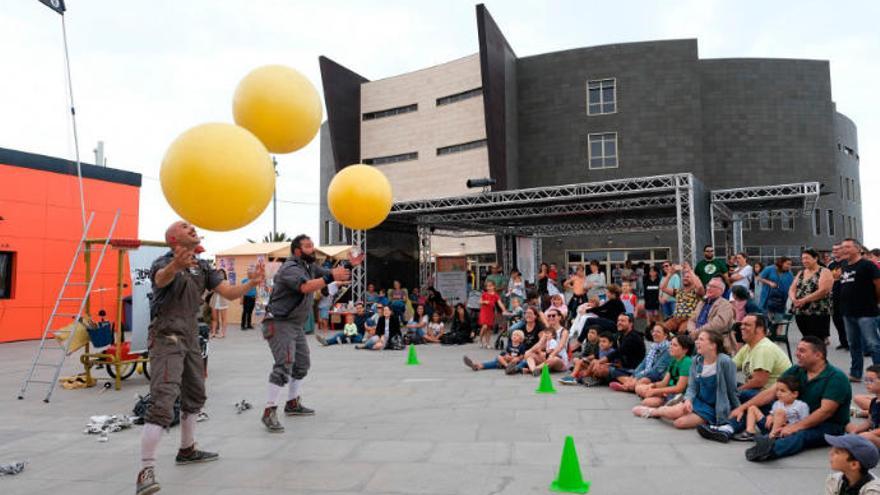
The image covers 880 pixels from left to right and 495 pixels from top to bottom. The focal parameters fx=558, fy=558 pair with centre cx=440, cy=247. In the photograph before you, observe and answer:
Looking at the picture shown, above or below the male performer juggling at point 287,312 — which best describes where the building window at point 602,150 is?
above

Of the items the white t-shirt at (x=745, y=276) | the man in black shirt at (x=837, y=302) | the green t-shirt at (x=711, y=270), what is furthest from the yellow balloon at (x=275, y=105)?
the white t-shirt at (x=745, y=276)

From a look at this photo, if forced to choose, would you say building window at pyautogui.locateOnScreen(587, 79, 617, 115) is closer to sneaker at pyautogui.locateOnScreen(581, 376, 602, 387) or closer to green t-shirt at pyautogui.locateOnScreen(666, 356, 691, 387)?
sneaker at pyautogui.locateOnScreen(581, 376, 602, 387)

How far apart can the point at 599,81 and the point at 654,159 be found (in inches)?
197

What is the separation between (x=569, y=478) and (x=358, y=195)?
393cm

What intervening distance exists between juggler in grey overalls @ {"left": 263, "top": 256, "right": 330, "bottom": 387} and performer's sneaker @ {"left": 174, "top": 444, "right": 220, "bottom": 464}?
112cm

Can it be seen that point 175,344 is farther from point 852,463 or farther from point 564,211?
point 564,211

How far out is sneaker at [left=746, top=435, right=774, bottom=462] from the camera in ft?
14.2

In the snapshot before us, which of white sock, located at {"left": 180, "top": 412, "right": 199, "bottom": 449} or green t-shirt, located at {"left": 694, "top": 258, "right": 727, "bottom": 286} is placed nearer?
white sock, located at {"left": 180, "top": 412, "right": 199, "bottom": 449}

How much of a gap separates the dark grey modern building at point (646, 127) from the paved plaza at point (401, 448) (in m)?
21.4

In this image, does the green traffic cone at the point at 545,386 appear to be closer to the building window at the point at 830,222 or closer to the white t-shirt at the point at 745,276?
the white t-shirt at the point at 745,276

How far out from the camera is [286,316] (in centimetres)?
578

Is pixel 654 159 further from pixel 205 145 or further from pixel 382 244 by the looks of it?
pixel 205 145

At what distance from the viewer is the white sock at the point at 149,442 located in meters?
3.97

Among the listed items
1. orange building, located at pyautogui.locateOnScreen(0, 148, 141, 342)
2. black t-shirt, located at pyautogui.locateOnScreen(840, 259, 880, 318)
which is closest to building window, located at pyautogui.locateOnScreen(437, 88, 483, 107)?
orange building, located at pyautogui.locateOnScreen(0, 148, 141, 342)
